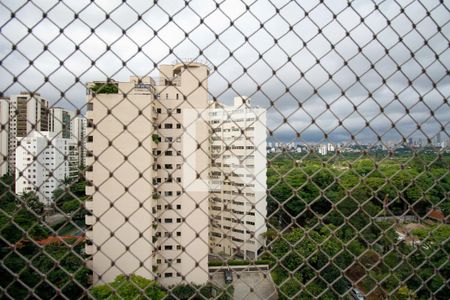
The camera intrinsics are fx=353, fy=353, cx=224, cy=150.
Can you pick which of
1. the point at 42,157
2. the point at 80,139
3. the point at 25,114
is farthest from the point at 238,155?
the point at 42,157

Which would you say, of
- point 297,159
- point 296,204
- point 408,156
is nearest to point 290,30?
point 297,159

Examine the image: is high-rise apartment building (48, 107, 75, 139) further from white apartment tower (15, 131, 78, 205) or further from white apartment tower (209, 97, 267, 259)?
white apartment tower (209, 97, 267, 259)

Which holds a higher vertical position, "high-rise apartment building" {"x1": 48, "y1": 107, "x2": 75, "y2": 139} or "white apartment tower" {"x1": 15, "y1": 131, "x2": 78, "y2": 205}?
"high-rise apartment building" {"x1": 48, "y1": 107, "x2": 75, "y2": 139}

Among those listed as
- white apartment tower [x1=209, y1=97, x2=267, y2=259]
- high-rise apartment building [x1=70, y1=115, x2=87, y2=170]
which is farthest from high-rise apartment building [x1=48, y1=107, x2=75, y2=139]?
white apartment tower [x1=209, y1=97, x2=267, y2=259]

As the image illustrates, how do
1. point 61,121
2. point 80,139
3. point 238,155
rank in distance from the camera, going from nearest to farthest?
point 61,121
point 80,139
point 238,155

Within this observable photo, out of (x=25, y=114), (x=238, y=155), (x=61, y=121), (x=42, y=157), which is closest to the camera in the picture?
(x=61, y=121)

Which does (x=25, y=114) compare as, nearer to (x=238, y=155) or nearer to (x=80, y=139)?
(x=80, y=139)

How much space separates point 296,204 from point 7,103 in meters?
12.3

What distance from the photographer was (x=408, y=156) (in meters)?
1.49

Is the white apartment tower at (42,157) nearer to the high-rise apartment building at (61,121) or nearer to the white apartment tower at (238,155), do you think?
the high-rise apartment building at (61,121)

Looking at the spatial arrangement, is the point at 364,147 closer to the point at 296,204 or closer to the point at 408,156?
the point at 408,156

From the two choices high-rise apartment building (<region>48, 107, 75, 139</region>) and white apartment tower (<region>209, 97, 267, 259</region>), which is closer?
high-rise apartment building (<region>48, 107, 75, 139</region>)

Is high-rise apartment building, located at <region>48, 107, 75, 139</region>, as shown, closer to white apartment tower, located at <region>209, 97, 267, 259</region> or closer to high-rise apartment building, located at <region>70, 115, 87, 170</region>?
high-rise apartment building, located at <region>70, 115, 87, 170</region>

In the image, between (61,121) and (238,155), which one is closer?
(61,121)
